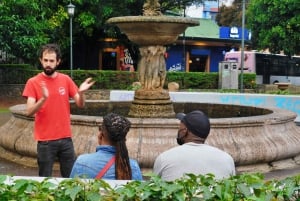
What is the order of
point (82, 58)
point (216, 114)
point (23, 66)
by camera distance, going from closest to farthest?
1. point (216, 114)
2. point (23, 66)
3. point (82, 58)

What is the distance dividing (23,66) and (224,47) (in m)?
24.3

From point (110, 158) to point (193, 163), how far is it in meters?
0.61

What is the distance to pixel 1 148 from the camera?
9.88m

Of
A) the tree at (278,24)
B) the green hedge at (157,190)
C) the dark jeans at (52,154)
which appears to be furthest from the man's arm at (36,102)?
the tree at (278,24)

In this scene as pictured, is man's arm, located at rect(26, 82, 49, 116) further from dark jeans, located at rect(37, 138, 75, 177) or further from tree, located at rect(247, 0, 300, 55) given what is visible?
tree, located at rect(247, 0, 300, 55)

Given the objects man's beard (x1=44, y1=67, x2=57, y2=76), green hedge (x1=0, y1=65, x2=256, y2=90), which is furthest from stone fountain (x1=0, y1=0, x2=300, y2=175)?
green hedge (x1=0, y1=65, x2=256, y2=90)

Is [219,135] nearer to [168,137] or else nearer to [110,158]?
[168,137]

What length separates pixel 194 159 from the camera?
12.9ft

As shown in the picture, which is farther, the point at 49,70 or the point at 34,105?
the point at 49,70

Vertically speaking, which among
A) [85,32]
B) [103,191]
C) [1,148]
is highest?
[85,32]

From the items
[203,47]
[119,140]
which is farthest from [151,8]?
[203,47]

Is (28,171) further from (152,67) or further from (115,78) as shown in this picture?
(115,78)

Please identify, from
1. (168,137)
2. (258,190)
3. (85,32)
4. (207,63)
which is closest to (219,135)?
(168,137)

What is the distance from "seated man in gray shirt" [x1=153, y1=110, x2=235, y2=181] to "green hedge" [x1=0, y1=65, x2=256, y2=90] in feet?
67.9
